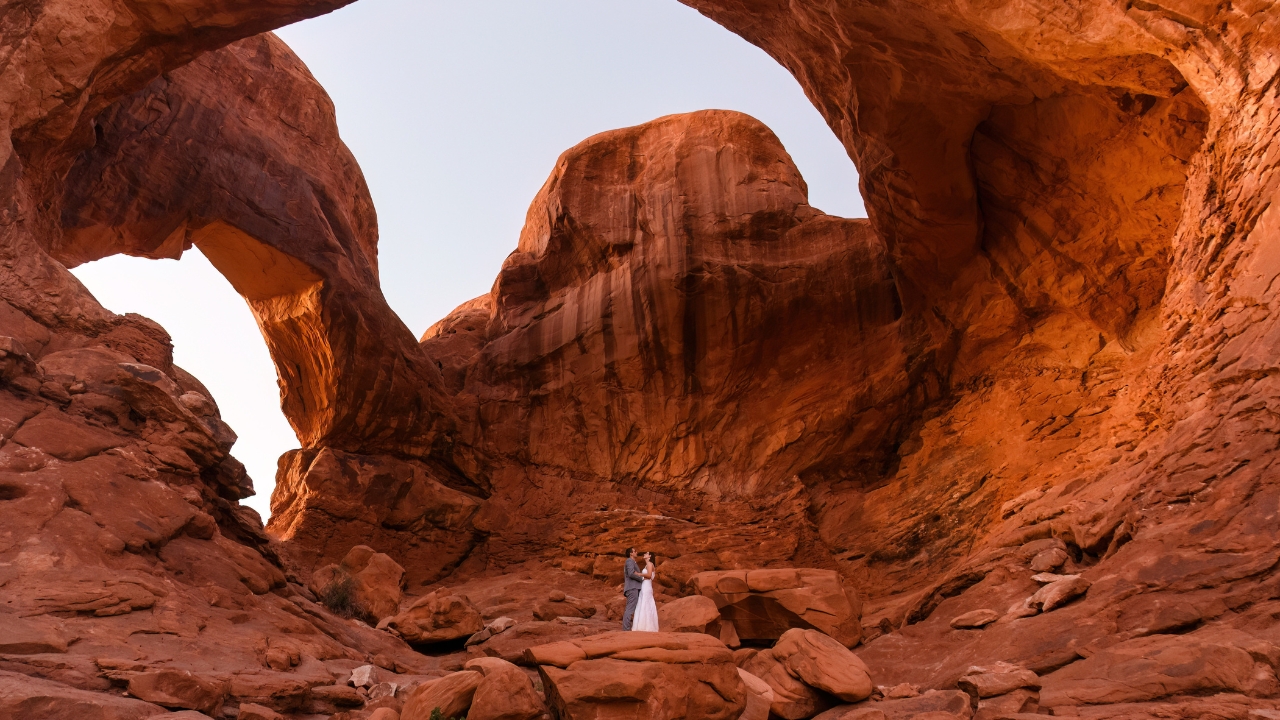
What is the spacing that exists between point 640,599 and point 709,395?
967 cm

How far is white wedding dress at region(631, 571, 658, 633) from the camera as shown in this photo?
402 inches

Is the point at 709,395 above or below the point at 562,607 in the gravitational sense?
above

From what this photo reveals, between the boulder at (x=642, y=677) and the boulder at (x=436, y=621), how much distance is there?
14.4 ft

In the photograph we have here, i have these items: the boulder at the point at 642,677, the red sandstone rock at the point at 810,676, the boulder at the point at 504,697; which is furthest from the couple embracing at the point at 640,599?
the boulder at the point at 504,697

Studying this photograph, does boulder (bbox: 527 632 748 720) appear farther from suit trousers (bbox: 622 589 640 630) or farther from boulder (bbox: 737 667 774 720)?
suit trousers (bbox: 622 589 640 630)

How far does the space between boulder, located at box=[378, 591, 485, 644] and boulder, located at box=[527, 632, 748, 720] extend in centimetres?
439

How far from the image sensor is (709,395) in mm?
19734

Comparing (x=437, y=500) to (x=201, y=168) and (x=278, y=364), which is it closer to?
(x=278, y=364)

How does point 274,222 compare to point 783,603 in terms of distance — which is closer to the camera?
point 783,603

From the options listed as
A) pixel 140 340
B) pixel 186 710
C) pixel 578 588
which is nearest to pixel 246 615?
pixel 186 710

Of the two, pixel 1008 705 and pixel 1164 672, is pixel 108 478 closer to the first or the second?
pixel 1008 705

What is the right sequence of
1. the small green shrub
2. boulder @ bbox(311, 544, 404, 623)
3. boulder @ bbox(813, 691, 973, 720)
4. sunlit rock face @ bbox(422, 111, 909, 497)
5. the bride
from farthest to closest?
1. sunlit rock face @ bbox(422, 111, 909, 497)
2. boulder @ bbox(311, 544, 404, 623)
3. the small green shrub
4. the bride
5. boulder @ bbox(813, 691, 973, 720)

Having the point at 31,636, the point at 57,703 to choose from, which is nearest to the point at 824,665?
the point at 57,703

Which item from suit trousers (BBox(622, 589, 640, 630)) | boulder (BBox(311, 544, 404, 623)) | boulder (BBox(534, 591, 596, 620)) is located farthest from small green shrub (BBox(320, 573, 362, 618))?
suit trousers (BBox(622, 589, 640, 630))
